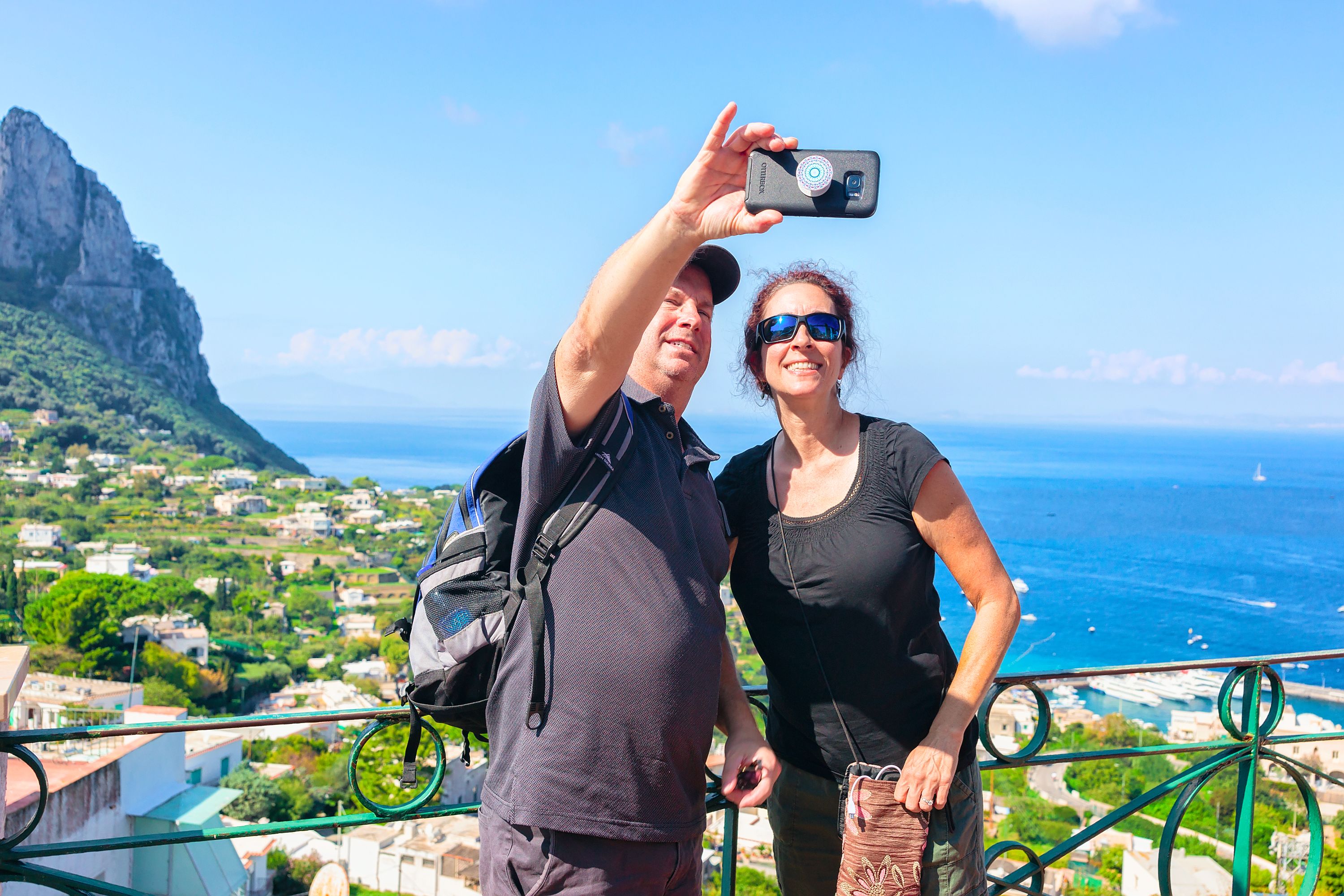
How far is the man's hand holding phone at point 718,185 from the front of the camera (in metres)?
1.15

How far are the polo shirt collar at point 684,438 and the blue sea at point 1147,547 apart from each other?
16.8ft

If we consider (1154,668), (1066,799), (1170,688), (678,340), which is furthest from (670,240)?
(1170,688)

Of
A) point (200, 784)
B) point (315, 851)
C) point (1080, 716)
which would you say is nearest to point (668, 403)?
point (315, 851)

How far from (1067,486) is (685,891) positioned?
123004 mm

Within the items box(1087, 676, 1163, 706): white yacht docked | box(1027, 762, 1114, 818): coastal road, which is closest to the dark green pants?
box(1027, 762, 1114, 818): coastal road

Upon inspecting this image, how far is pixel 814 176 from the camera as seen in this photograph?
3.86ft

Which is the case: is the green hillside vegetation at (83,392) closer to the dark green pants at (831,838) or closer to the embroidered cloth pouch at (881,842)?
the dark green pants at (831,838)

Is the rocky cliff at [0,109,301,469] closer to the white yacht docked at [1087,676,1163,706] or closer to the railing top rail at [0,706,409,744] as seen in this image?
the white yacht docked at [1087,676,1163,706]

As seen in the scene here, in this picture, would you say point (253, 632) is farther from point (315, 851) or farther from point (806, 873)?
point (806, 873)

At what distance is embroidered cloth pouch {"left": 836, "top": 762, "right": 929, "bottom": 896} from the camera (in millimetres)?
1538

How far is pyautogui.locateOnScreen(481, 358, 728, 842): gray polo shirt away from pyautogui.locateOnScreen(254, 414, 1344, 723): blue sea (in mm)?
5316

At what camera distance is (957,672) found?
1.62m

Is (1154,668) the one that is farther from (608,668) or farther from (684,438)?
(608,668)

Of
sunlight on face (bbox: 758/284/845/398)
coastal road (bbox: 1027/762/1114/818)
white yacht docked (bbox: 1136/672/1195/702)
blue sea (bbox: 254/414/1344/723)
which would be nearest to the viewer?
sunlight on face (bbox: 758/284/845/398)
